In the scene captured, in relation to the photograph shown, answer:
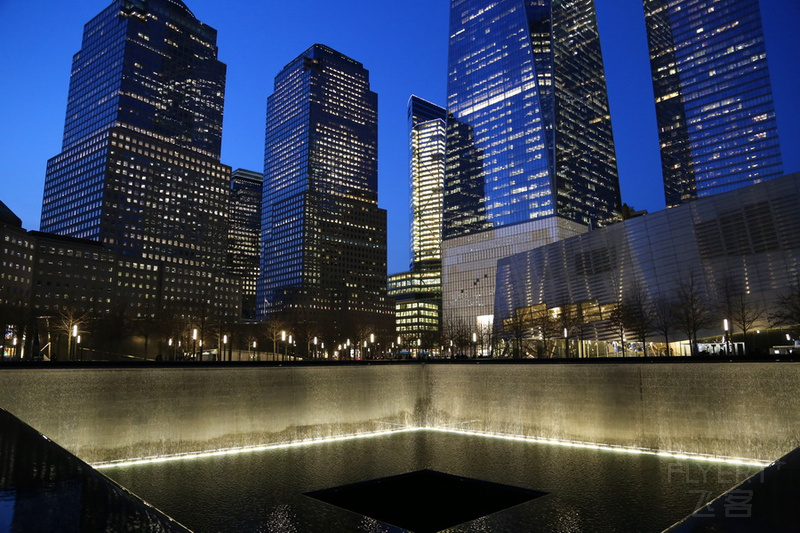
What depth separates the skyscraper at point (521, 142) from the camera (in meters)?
167

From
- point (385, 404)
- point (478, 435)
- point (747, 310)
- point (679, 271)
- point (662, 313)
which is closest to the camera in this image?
point (478, 435)

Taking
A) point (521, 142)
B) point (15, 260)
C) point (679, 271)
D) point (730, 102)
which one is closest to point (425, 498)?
point (679, 271)

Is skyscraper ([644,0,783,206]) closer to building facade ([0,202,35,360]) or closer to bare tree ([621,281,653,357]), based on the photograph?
bare tree ([621,281,653,357])

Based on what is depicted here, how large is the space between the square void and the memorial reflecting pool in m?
0.83

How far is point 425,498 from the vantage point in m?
24.7

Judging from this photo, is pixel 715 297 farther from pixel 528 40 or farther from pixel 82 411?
pixel 528 40

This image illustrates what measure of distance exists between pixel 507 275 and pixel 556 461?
96.0 m

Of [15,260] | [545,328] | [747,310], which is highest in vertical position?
[15,260]

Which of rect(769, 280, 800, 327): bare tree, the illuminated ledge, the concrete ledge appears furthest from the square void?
rect(769, 280, 800, 327): bare tree

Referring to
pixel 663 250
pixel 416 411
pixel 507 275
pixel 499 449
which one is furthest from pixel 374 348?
pixel 499 449

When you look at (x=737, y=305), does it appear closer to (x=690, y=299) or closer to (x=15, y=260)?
(x=690, y=299)

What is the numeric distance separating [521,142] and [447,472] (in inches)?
6158

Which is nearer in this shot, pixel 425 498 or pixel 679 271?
pixel 425 498

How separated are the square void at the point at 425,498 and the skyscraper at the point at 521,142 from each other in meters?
133
